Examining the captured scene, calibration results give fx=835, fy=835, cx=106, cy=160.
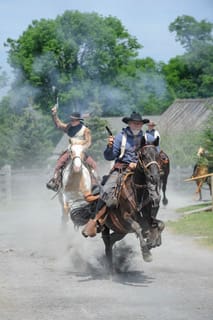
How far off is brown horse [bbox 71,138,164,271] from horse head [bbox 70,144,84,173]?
12.8 ft

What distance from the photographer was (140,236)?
12039 mm

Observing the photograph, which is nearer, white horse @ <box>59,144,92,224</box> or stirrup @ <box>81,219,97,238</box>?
stirrup @ <box>81,219,97,238</box>

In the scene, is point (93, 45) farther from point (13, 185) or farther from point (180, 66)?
point (180, 66)

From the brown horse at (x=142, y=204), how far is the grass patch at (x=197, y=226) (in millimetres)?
4048

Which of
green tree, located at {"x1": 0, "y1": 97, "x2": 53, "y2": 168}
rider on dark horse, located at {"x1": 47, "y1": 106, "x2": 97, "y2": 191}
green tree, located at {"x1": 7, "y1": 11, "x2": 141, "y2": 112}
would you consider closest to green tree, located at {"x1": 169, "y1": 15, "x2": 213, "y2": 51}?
green tree, located at {"x1": 0, "y1": 97, "x2": 53, "y2": 168}

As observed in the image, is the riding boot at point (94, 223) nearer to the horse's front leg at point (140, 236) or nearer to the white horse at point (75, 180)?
the horse's front leg at point (140, 236)

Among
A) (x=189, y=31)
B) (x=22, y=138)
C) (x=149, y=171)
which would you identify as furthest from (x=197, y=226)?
(x=189, y=31)

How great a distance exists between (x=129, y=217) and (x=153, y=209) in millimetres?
374

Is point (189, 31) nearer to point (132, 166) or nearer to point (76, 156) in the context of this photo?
point (76, 156)

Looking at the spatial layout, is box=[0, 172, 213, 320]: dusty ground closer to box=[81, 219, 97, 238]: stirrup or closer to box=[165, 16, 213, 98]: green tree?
box=[81, 219, 97, 238]: stirrup

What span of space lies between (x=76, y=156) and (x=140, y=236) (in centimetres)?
498

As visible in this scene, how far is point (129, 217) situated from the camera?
12281mm

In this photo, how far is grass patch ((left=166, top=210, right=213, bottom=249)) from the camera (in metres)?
17.5

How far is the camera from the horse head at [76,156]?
16625mm
